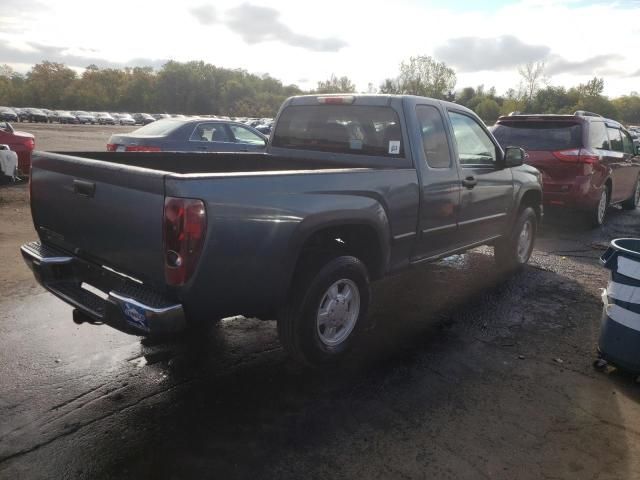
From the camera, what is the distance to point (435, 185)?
4301 millimetres

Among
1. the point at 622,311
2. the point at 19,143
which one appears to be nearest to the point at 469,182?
the point at 622,311

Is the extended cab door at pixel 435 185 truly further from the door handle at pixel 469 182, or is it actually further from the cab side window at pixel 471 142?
the cab side window at pixel 471 142

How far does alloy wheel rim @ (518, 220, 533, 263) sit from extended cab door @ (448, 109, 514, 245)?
2.14 ft

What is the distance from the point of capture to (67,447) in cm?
272

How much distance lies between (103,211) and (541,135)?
24.2 ft

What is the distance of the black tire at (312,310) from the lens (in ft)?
11.1

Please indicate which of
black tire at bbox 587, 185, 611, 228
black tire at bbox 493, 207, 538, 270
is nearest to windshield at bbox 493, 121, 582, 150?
black tire at bbox 587, 185, 611, 228

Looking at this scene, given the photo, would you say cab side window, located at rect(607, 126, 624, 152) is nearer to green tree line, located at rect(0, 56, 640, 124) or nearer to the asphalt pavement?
the asphalt pavement

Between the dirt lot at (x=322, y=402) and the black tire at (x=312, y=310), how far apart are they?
0.59 feet

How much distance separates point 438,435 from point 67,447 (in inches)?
79.5

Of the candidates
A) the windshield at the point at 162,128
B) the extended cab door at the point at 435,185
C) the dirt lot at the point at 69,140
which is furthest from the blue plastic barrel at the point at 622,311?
the dirt lot at the point at 69,140

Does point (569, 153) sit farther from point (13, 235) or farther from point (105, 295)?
point (13, 235)

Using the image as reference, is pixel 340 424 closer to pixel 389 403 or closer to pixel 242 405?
pixel 389 403

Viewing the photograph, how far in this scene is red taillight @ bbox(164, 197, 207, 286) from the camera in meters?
2.59
